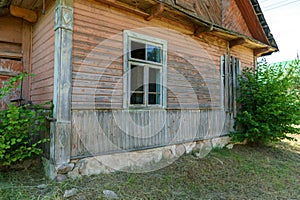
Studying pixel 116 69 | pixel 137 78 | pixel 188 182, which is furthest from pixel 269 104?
pixel 116 69

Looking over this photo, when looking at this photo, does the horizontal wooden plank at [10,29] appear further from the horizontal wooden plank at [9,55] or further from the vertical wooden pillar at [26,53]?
the horizontal wooden plank at [9,55]

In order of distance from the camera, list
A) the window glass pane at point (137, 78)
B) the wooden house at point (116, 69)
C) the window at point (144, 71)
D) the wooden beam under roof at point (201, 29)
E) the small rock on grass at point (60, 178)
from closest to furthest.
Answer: the small rock on grass at point (60, 178) → the wooden house at point (116, 69) → the window at point (144, 71) → the window glass pane at point (137, 78) → the wooden beam under roof at point (201, 29)

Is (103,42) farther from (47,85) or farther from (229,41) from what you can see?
(229,41)

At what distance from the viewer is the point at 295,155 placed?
238 inches

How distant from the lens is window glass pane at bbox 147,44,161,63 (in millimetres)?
4274

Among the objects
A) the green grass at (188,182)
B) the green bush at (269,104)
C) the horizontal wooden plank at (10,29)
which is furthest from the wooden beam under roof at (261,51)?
the horizontal wooden plank at (10,29)

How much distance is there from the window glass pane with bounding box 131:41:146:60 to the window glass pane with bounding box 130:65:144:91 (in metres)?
0.21

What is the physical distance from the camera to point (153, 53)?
4.38 m

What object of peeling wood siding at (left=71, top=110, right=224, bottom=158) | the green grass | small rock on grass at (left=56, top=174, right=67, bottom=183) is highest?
peeling wood siding at (left=71, top=110, right=224, bottom=158)

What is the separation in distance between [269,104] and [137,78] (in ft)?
13.3

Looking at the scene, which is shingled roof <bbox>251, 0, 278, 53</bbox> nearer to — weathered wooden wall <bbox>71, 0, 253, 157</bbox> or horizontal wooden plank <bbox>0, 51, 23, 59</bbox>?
weathered wooden wall <bbox>71, 0, 253, 157</bbox>

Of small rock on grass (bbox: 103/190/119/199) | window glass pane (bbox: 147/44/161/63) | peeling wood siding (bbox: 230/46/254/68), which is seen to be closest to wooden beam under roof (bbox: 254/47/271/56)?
peeling wood siding (bbox: 230/46/254/68)

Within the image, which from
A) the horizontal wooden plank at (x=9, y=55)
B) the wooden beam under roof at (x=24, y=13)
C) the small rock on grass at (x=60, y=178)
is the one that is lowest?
the small rock on grass at (x=60, y=178)

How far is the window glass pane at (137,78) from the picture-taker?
4055mm
